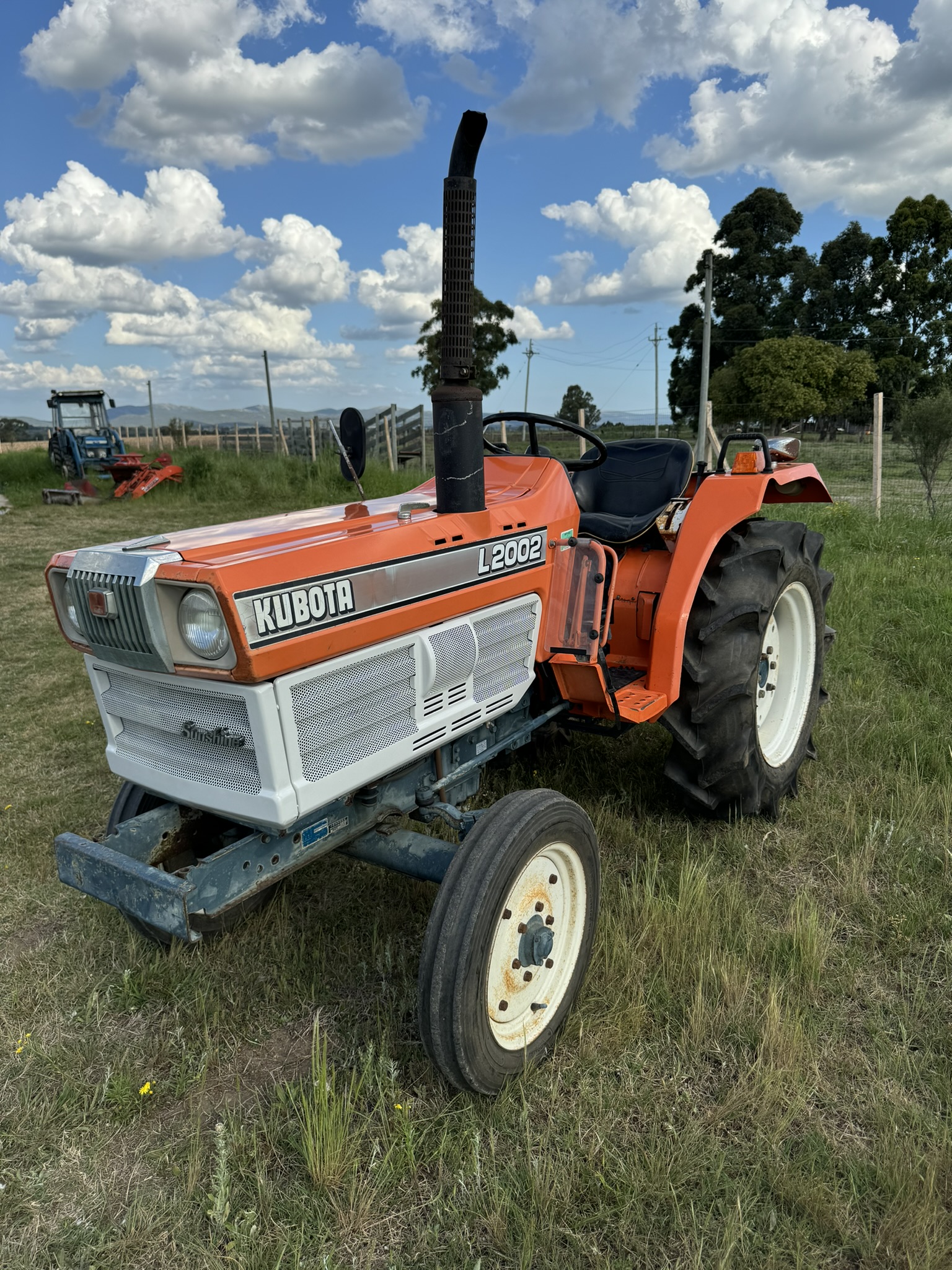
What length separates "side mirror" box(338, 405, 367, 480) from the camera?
2.40 meters

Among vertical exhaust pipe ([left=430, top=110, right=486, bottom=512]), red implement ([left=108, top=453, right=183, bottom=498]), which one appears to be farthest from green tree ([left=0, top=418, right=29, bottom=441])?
vertical exhaust pipe ([left=430, top=110, right=486, bottom=512])

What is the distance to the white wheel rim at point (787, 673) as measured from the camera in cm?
353

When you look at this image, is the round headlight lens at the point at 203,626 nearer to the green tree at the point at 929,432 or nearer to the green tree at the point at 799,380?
the green tree at the point at 929,432

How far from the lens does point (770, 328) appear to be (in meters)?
36.4

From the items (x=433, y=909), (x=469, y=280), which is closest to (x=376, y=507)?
(x=469, y=280)

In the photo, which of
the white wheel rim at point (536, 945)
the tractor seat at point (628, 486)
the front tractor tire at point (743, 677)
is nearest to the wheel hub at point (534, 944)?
the white wheel rim at point (536, 945)

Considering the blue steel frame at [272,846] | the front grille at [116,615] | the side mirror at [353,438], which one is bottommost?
the blue steel frame at [272,846]

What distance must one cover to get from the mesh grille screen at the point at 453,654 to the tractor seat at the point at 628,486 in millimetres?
966

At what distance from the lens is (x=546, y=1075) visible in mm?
2195

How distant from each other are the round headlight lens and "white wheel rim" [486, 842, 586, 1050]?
916mm

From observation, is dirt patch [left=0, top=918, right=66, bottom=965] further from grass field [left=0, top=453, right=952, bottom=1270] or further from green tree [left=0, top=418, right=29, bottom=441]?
green tree [left=0, top=418, right=29, bottom=441]

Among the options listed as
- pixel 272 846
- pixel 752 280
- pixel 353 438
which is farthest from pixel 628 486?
pixel 752 280

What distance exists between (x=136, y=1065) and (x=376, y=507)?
171cm

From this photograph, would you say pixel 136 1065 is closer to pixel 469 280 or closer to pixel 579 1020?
pixel 579 1020
